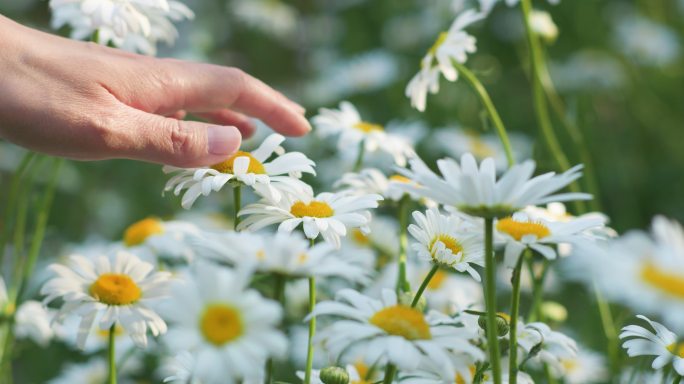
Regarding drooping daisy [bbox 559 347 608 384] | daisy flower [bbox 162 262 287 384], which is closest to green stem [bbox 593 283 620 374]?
drooping daisy [bbox 559 347 608 384]

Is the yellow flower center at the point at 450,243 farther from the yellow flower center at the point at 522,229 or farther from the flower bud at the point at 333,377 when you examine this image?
the flower bud at the point at 333,377

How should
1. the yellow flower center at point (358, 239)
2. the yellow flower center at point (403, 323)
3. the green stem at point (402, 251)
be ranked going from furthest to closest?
the yellow flower center at point (358, 239) → the green stem at point (402, 251) → the yellow flower center at point (403, 323)

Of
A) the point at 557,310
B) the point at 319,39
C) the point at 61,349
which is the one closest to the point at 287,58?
the point at 319,39

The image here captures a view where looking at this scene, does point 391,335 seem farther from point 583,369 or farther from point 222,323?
point 583,369

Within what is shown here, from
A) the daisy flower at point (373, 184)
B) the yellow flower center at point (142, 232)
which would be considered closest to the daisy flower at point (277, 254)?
the daisy flower at point (373, 184)

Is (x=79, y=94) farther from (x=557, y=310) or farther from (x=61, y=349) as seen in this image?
(x=61, y=349)

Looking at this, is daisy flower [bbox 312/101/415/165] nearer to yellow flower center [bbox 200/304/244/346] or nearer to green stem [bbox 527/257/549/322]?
green stem [bbox 527/257/549/322]
